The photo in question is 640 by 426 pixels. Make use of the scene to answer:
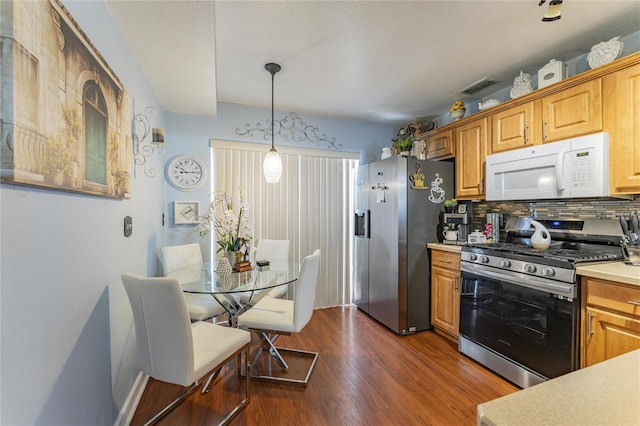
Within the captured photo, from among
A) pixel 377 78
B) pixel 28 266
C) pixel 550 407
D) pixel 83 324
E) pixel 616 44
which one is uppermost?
pixel 377 78

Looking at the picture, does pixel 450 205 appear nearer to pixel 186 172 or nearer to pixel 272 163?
pixel 272 163

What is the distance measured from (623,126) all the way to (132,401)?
3617mm

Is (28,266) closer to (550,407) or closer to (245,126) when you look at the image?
(550,407)

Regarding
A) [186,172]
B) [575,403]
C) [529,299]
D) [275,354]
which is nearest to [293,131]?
[186,172]

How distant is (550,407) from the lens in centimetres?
49

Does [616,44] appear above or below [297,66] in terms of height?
below

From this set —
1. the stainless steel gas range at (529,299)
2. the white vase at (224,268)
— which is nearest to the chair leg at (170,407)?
the white vase at (224,268)

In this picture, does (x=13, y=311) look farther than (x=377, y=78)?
No

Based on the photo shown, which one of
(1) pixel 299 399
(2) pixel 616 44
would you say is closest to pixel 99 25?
(1) pixel 299 399

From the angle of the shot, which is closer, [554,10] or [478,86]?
[554,10]

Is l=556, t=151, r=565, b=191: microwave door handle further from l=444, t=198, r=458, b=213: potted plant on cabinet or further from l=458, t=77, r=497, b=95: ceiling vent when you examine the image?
l=458, t=77, r=497, b=95: ceiling vent

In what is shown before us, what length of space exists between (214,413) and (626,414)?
6.40 feet

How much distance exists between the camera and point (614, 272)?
154cm

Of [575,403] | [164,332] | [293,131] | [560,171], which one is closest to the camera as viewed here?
[575,403]
